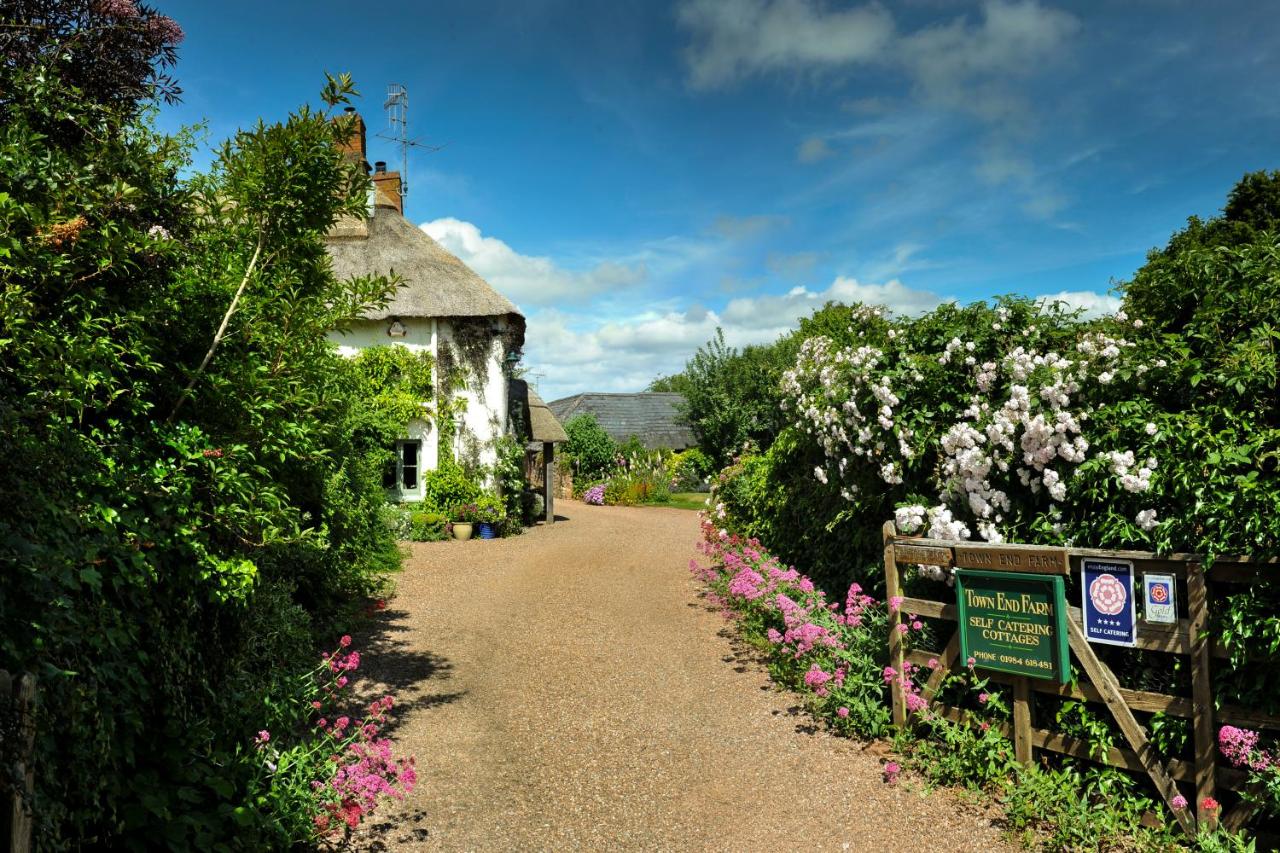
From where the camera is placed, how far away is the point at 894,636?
5.47 metres

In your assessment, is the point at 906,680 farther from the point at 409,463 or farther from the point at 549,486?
the point at 549,486

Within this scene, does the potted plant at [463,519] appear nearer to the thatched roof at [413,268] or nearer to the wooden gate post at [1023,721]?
the thatched roof at [413,268]

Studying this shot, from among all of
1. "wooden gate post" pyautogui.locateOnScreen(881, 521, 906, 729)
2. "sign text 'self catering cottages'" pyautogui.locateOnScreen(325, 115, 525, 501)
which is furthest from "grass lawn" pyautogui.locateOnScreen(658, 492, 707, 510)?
"wooden gate post" pyautogui.locateOnScreen(881, 521, 906, 729)

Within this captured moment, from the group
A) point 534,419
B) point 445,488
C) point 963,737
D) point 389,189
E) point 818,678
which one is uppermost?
point 389,189

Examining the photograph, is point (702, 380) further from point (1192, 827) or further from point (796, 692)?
point (1192, 827)

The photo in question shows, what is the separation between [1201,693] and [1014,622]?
0.96 meters

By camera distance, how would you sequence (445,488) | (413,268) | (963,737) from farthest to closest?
(413,268), (445,488), (963,737)

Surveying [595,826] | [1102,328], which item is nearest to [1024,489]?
[1102,328]

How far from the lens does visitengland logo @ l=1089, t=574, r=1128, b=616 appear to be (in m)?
4.24

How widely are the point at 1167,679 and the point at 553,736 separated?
3958 millimetres

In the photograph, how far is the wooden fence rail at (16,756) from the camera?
2.22m

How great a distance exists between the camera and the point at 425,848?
4.15 m

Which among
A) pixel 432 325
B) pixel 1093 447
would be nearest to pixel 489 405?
pixel 432 325

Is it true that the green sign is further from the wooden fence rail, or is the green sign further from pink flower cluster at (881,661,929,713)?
the wooden fence rail
